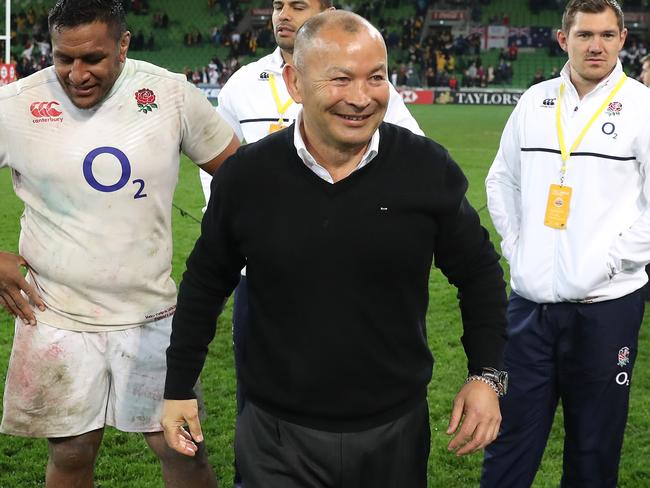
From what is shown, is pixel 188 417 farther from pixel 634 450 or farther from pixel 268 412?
pixel 634 450

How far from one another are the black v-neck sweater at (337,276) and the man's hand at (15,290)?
90cm

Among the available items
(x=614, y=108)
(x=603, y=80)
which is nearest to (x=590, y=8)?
(x=603, y=80)

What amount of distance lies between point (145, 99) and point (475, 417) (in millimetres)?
1625

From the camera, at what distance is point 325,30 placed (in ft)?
8.37

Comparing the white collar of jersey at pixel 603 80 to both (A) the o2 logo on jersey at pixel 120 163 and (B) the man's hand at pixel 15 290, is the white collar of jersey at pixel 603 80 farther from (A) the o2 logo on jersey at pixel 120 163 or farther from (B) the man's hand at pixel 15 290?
(B) the man's hand at pixel 15 290

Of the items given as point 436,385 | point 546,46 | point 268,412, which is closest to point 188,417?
point 268,412

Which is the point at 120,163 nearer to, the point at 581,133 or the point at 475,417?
the point at 475,417

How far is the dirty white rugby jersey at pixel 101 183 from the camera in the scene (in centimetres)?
335

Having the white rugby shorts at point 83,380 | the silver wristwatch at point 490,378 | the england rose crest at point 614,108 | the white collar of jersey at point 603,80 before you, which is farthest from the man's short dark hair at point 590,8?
the white rugby shorts at point 83,380

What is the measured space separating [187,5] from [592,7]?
38.9 m

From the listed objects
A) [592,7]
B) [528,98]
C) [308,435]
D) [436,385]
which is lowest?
[436,385]

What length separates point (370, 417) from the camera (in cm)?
269

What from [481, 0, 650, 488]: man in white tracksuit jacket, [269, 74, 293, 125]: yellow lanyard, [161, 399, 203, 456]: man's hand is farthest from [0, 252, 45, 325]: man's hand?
[481, 0, 650, 488]: man in white tracksuit jacket

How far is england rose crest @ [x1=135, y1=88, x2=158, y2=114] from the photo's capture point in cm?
344
